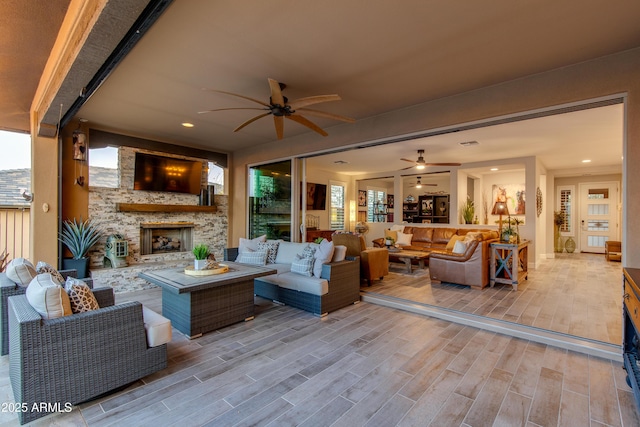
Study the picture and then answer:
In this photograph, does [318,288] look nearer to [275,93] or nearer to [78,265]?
[275,93]

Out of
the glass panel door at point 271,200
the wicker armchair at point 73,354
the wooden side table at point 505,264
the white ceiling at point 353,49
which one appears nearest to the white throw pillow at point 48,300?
the wicker armchair at point 73,354

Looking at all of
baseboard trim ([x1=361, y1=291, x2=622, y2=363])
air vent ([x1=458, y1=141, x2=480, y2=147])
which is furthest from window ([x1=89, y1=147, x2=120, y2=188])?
air vent ([x1=458, y1=141, x2=480, y2=147])

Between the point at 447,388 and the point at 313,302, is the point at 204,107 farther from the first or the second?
the point at 447,388

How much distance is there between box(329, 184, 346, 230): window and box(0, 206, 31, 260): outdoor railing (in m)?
7.18

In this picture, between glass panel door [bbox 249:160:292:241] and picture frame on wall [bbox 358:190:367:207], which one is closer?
glass panel door [bbox 249:160:292:241]

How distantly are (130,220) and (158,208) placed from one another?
52cm

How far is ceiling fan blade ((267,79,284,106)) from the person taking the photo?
278 centimetres

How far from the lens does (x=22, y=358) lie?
5.91ft

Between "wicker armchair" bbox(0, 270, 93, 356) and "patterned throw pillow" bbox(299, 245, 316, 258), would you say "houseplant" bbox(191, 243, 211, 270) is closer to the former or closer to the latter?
"patterned throw pillow" bbox(299, 245, 316, 258)

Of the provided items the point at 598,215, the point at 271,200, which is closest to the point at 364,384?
the point at 271,200

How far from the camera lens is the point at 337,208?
1025cm

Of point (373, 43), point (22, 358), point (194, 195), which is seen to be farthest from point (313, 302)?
point (194, 195)

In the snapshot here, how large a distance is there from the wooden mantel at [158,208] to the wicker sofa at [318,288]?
269cm

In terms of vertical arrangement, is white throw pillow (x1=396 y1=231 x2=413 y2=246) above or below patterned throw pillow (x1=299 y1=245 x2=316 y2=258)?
below
